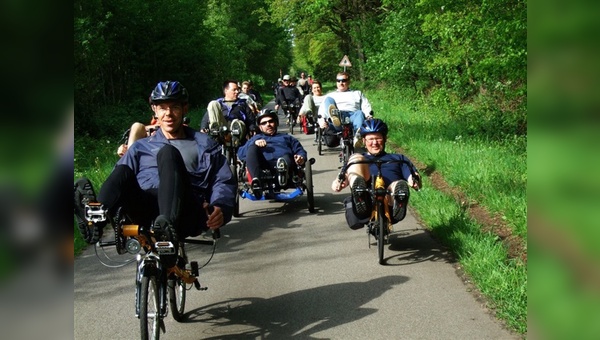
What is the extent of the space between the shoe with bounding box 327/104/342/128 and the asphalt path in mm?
4665

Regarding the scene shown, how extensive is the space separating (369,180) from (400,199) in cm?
60

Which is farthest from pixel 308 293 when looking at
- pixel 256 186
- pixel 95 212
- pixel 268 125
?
pixel 268 125

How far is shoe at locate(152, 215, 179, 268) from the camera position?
384cm

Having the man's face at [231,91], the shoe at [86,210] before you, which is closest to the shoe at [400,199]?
the shoe at [86,210]

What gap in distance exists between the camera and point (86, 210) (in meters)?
3.41

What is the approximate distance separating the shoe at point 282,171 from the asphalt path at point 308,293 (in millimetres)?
1199

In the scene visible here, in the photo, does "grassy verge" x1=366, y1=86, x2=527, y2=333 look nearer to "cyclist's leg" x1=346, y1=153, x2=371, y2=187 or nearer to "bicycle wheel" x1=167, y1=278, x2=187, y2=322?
"cyclist's leg" x1=346, y1=153, x2=371, y2=187

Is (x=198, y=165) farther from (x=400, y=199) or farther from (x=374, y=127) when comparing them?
(x=374, y=127)

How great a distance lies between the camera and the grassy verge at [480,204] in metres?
5.05

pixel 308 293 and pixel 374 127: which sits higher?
pixel 374 127

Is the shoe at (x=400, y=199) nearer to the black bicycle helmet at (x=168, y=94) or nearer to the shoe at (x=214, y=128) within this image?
the black bicycle helmet at (x=168, y=94)

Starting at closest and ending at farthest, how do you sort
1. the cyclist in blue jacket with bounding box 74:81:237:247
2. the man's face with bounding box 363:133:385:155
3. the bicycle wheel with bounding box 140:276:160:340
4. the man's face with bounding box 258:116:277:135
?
the bicycle wheel with bounding box 140:276:160:340, the cyclist in blue jacket with bounding box 74:81:237:247, the man's face with bounding box 363:133:385:155, the man's face with bounding box 258:116:277:135

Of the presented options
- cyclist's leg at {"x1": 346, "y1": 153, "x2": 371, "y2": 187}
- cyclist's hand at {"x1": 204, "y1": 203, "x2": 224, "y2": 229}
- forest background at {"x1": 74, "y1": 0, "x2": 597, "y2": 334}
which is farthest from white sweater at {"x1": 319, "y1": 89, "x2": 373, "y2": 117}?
cyclist's hand at {"x1": 204, "y1": 203, "x2": 224, "y2": 229}
